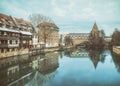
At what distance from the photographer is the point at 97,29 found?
437 feet

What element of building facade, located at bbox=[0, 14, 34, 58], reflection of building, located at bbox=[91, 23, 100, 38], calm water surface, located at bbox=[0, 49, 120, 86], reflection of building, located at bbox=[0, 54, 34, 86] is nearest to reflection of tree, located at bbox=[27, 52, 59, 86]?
calm water surface, located at bbox=[0, 49, 120, 86]

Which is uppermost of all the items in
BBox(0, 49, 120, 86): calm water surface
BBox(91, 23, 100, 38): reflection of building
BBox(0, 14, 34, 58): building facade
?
BBox(91, 23, 100, 38): reflection of building

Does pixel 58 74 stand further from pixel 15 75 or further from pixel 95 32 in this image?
pixel 95 32

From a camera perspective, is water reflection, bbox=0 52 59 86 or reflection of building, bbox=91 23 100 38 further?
reflection of building, bbox=91 23 100 38

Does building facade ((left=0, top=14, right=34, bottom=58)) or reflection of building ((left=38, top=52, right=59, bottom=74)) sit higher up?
building facade ((left=0, top=14, right=34, bottom=58))

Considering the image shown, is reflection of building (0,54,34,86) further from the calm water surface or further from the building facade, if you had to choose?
the building facade

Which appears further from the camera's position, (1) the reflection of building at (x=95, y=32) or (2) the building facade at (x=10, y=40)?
(1) the reflection of building at (x=95, y=32)

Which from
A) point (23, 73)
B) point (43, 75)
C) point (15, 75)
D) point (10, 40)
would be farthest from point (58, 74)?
point (10, 40)

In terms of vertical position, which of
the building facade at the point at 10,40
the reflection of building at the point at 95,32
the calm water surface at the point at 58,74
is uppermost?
the reflection of building at the point at 95,32

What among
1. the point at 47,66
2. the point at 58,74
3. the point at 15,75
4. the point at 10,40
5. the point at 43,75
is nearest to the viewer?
the point at 15,75

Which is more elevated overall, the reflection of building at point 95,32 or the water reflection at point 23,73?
the reflection of building at point 95,32

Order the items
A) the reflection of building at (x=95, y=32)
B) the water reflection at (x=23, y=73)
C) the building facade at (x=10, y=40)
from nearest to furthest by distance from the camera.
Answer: the water reflection at (x=23, y=73)
the building facade at (x=10, y=40)
the reflection of building at (x=95, y=32)

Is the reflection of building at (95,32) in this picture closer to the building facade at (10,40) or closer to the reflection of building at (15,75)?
the building facade at (10,40)

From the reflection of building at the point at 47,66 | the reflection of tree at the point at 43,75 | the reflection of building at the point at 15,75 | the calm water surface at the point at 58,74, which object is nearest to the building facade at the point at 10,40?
the reflection of building at the point at 47,66
